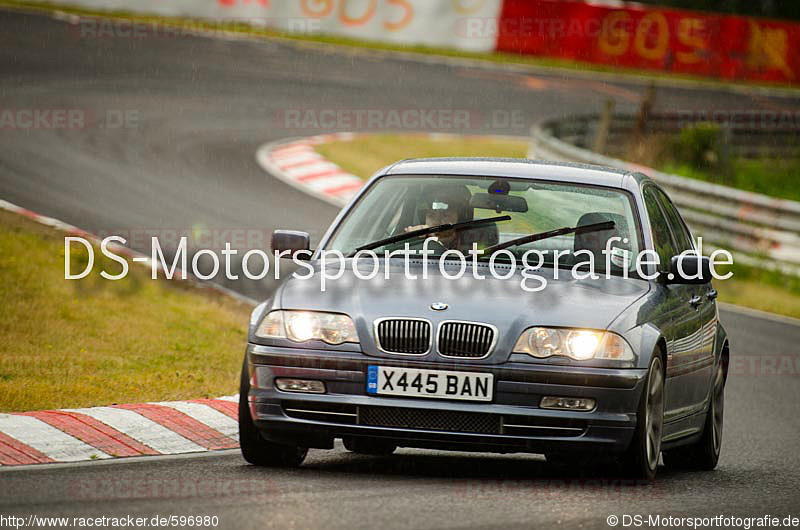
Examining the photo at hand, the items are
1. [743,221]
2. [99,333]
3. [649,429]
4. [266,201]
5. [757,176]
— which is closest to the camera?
[649,429]

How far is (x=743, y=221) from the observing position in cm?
2033

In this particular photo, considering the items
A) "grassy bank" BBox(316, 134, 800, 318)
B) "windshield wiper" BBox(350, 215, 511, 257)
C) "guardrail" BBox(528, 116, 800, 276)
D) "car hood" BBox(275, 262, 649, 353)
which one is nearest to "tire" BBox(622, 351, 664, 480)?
"car hood" BBox(275, 262, 649, 353)

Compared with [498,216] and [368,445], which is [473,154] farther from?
[368,445]

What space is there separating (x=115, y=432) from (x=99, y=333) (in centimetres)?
330

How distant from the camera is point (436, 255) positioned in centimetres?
780

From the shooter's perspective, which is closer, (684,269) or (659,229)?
(684,269)

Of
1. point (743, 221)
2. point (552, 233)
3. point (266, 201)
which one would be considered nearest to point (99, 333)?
point (552, 233)

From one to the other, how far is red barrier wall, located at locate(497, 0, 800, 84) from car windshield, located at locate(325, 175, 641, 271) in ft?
103

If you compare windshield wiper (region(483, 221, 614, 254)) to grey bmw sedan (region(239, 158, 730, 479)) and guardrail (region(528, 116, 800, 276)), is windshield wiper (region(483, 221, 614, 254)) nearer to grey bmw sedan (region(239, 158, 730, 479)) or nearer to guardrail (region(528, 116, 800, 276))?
grey bmw sedan (region(239, 158, 730, 479))

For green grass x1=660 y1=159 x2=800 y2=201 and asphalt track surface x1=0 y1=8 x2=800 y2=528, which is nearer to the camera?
asphalt track surface x1=0 y1=8 x2=800 y2=528

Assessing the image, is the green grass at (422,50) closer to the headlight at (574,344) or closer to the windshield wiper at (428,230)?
the windshield wiper at (428,230)

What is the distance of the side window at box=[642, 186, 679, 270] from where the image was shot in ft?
26.8

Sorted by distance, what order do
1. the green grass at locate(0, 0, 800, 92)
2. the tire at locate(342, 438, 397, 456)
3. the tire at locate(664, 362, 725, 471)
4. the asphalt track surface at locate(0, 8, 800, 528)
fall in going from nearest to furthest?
the asphalt track surface at locate(0, 8, 800, 528) → the tire at locate(342, 438, 397, 456) → the tire at locate(664, 362, 725, 471) → the green grass at locate(0, 0, 800, 92)

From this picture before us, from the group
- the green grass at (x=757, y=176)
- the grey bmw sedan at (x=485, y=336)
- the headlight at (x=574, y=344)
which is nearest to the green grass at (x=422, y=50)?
the green grass at (x=757, y=176)
